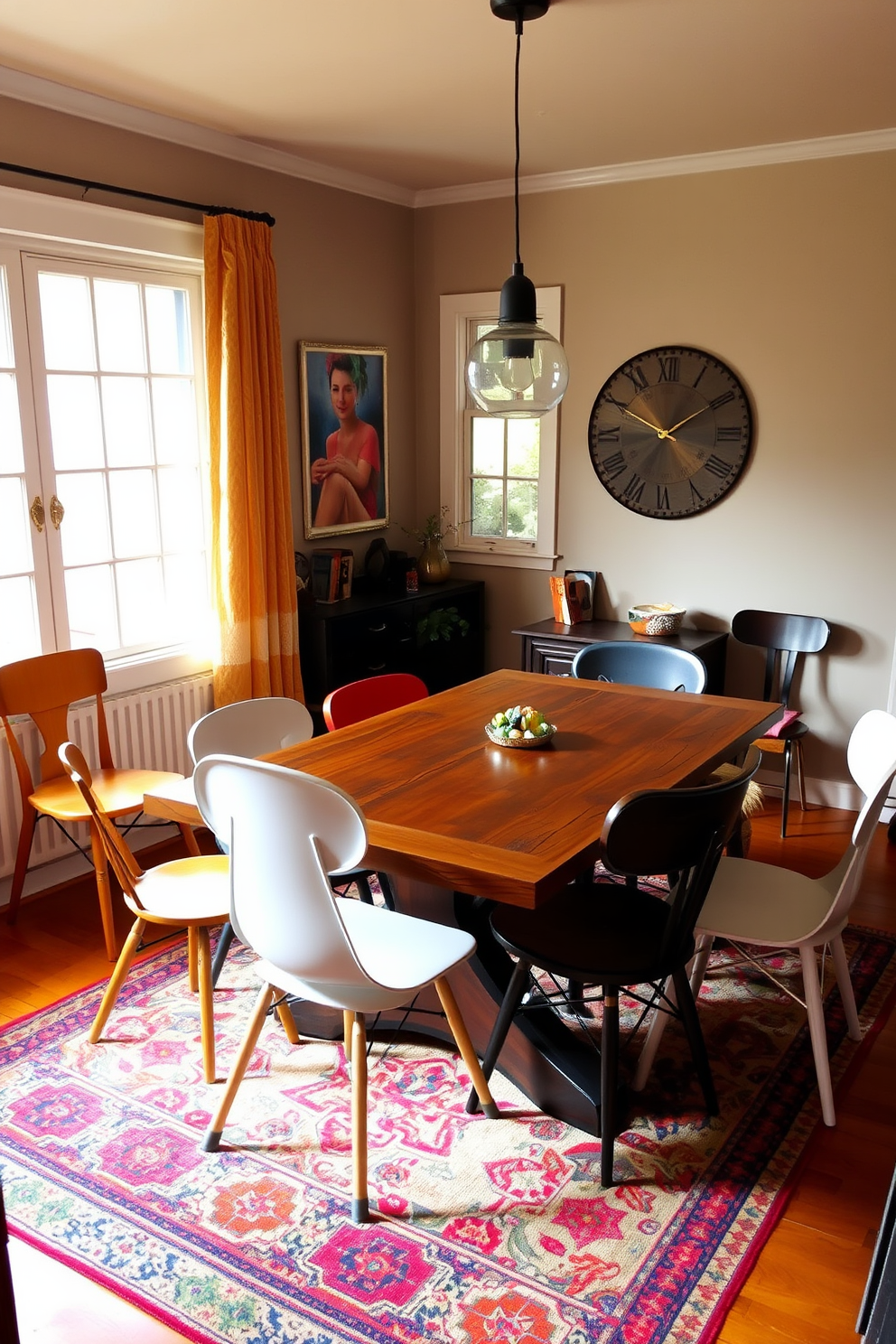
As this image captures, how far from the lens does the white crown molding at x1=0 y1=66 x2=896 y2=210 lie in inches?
137

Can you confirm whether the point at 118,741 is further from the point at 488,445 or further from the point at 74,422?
the point at 488,445

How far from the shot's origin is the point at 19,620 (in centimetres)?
368

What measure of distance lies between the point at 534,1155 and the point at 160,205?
3.35m

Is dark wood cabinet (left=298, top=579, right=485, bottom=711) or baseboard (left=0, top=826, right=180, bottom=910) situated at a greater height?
dark wood cabinet (left=298, top=579, right=485, bottom=711)

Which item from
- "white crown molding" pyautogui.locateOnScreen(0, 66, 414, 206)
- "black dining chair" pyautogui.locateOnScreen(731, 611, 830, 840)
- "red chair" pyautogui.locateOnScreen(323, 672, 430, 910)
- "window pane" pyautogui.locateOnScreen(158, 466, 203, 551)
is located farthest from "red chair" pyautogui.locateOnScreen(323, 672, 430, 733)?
"white crown molding" pyautogui.locateOnScreen(0, 66, 414, 206)

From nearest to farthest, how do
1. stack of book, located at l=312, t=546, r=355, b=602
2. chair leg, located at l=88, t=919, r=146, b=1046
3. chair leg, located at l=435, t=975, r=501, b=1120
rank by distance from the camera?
chair leg, located at l=435, t=975, r=501, b=1120 < chair leg, located at l=88, t=919, r=146, b=1046 < stack of book, located at l=312, t=546, r=355, b=602

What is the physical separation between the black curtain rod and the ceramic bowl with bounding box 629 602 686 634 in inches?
86.7

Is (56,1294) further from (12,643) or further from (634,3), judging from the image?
(634,3)

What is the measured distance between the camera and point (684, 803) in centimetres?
212

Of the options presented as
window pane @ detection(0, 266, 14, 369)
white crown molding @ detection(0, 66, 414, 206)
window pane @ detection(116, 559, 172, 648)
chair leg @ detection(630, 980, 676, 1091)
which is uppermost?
white crown molding @ detection(0, 66, 414, 206)

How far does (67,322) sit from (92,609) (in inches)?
39.4

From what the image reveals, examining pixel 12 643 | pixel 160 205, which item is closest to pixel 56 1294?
pixel 12 643

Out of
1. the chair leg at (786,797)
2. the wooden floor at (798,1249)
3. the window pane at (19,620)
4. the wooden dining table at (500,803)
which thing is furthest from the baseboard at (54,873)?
the chair leg at (786,797)

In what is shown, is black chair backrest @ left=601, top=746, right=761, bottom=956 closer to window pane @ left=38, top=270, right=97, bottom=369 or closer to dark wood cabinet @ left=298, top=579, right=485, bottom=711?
dark wood cabinet @ left=298, top=579, right=485, bottom=711
